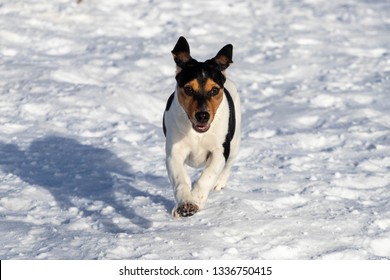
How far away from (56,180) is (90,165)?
558 mm

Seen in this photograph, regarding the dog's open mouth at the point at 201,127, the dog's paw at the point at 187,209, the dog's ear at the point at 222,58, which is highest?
the dog's ear at the point at 222,58

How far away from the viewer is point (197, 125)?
6.17m

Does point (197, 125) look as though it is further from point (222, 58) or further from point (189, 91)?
point (222, 58)

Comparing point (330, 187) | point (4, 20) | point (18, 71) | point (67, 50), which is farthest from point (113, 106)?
point (4, 20)

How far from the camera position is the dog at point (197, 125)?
6.13 meters

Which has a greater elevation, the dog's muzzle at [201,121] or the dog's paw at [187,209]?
the dog's muzzle at [201,121]

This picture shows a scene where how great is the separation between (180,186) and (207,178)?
0.31 m

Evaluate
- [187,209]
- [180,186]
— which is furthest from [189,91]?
[187,209]

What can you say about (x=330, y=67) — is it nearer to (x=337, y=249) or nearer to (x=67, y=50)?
(x=67, y=50)

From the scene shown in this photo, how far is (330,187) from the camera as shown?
7766 mm

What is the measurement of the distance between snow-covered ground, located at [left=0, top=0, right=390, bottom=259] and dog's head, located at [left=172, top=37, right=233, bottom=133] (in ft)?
3.04

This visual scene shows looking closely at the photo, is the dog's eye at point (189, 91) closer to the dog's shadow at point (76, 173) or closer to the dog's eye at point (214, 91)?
the dog's eye at point (214, 91)

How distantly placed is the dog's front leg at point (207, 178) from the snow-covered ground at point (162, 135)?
0.81ft

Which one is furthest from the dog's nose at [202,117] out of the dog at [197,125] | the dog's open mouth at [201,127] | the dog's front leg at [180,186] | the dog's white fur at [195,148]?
the dog's front leg at [180,186]
